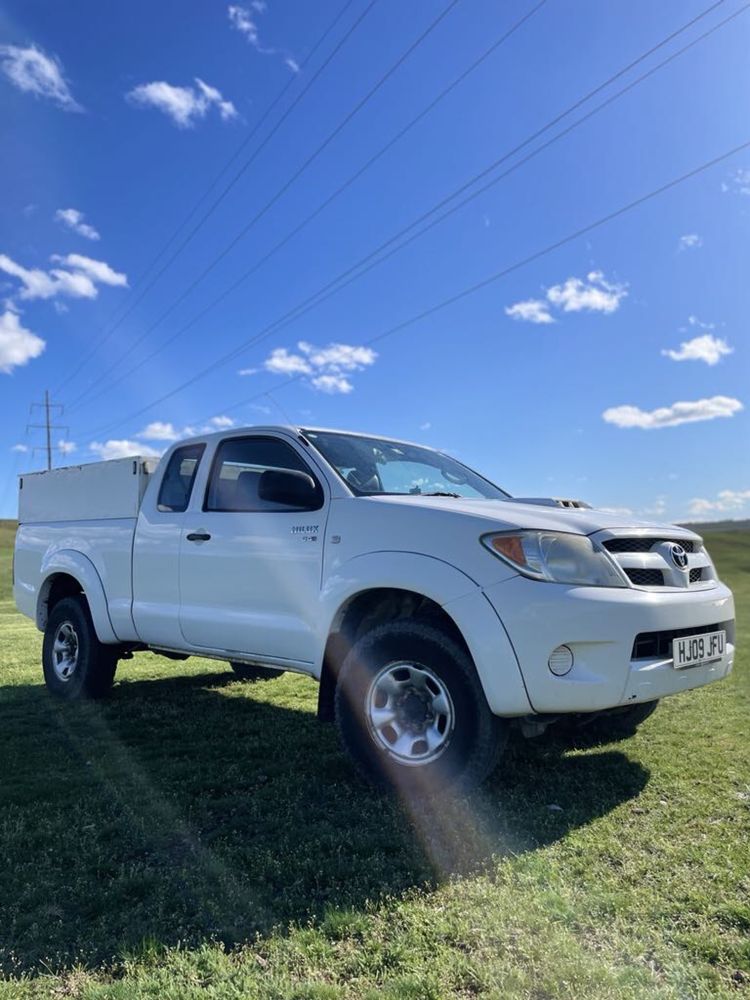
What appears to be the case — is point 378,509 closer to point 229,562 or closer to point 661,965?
point 229,562

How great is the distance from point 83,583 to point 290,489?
2.69 metres

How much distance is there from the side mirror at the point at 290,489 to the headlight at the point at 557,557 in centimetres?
127

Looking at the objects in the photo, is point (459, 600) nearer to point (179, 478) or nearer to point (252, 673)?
point (179, 478)

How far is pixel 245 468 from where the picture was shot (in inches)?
205

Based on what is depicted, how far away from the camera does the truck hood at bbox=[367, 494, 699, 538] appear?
3.71m

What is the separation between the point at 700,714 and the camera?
20.0ft

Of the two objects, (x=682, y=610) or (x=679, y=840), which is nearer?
(x=679, y=840)

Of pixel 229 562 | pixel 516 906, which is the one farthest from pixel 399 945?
pixel 229 562

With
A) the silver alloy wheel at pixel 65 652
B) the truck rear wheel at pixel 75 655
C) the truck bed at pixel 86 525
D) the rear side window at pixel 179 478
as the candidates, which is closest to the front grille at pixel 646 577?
the rear side window at pixel 179 478

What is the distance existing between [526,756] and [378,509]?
184cm

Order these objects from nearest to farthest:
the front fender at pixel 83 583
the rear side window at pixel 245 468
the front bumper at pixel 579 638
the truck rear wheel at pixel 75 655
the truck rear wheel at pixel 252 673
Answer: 1. the front bumper at pixel 579 638
2. the rear side window at pixel 245 468
3. the front fender at pixel 83 583
4. the truck rear wheel at pixel 75 655
5. the truck rear wheel at pixel 252 673

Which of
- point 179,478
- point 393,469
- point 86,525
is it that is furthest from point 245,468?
point 86,525

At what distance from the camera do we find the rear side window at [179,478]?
5.54 m

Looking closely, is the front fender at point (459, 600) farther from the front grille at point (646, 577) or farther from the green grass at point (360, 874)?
the front grille at point (646, 577)
